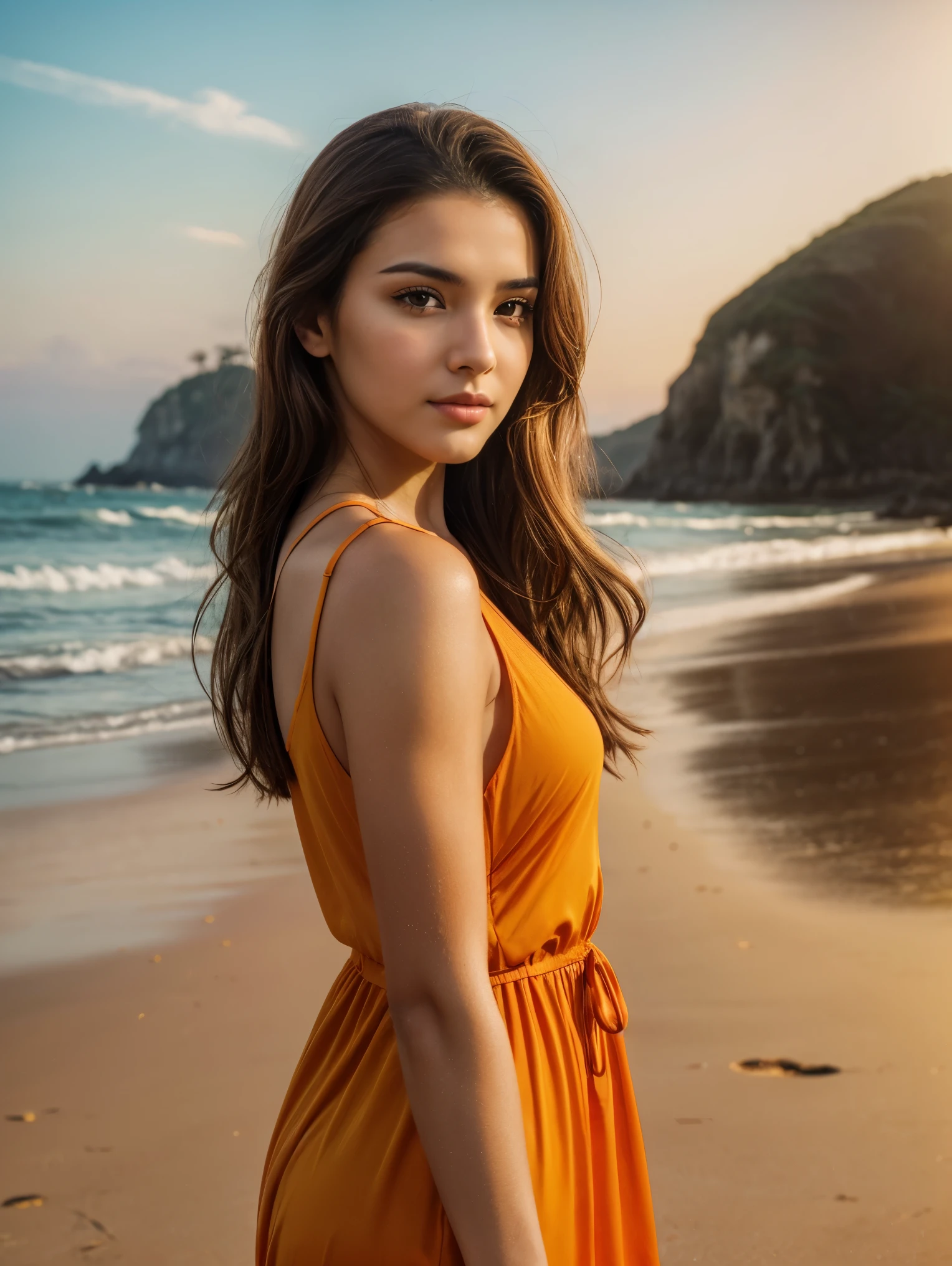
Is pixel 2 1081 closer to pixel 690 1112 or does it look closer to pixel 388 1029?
pixel 690 1112

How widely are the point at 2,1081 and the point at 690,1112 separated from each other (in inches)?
90.5

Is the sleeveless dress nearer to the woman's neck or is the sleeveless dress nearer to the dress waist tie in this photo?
the dress waist tie

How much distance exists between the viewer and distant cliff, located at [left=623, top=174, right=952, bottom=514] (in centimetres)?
6031

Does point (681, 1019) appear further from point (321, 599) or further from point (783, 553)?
point (783, 553)

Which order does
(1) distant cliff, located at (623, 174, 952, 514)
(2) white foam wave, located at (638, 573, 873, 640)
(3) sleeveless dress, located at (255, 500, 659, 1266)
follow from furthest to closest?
(1) distant cliff, located at (623, 174, 952, 514) < (2) white foam wave, located at (638, 573, 873, 640) < (3) sleeveless dress, located at (255, 500, 659, 1266)

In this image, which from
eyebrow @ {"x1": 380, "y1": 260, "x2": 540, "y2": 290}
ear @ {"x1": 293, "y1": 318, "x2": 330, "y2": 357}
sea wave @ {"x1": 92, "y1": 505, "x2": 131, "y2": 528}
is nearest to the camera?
eyebrow @ {"x1": 380, "y1": 260, "x2": 540, "y2": 290}

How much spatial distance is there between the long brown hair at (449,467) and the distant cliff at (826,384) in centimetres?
5619

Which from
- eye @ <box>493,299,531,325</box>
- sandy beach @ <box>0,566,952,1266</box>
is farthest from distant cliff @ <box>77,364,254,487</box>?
eye @ <box>493,299,531,325</box>

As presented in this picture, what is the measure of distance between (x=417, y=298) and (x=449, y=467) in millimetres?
511

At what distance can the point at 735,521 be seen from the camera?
129ft

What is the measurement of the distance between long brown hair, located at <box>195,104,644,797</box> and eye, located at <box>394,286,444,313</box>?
0.10 metres

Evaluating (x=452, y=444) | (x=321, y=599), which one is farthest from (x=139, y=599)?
(x=321, y=599)

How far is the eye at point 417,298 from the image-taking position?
1.32 metres

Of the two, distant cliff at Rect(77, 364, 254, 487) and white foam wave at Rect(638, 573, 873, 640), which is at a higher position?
distant cliff at Rect(77, 364, 254, 487)
